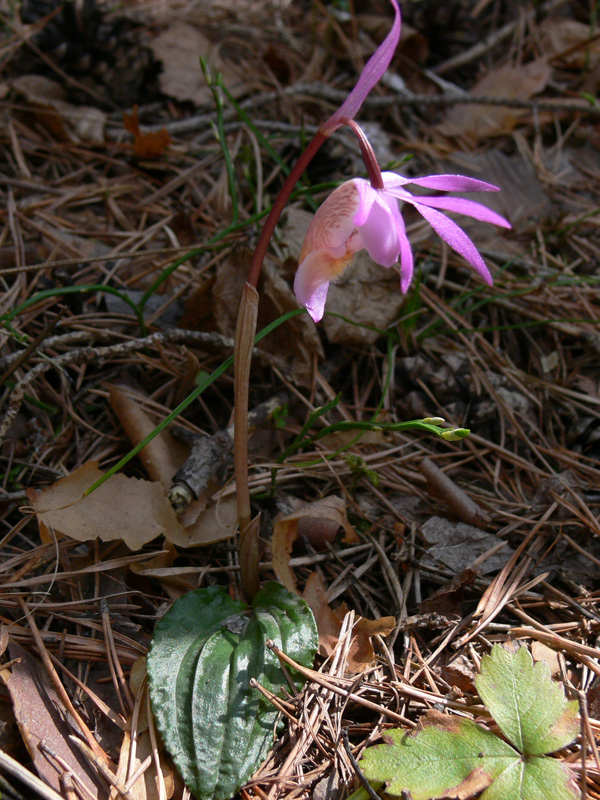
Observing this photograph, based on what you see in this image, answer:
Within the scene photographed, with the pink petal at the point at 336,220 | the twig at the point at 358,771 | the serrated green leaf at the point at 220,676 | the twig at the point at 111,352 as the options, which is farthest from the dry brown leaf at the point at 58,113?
the twig at the point at 358,771

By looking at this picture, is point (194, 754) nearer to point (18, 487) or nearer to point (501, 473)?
point (18, 487)

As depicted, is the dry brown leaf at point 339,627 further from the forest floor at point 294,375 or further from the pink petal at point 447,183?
the pink petal at point 447,183

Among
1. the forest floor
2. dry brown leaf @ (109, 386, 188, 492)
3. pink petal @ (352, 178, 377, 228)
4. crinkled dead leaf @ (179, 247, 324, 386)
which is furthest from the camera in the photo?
crinkled dead leaf @ (179, 247, 324, 386)

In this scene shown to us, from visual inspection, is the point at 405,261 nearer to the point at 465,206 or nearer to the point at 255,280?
the point at 465,206

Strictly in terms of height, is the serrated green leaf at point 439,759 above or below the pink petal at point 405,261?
below

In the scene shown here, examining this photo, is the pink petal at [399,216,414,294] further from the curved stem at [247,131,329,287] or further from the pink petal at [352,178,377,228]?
the curved stem at [247,131,329,287]

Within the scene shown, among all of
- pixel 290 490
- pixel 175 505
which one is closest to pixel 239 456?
pixel 175 505

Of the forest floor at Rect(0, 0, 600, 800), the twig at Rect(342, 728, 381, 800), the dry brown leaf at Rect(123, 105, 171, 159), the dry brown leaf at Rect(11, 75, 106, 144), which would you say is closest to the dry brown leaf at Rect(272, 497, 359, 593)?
the forest floor at Rect(0, 0, 600, 800)
